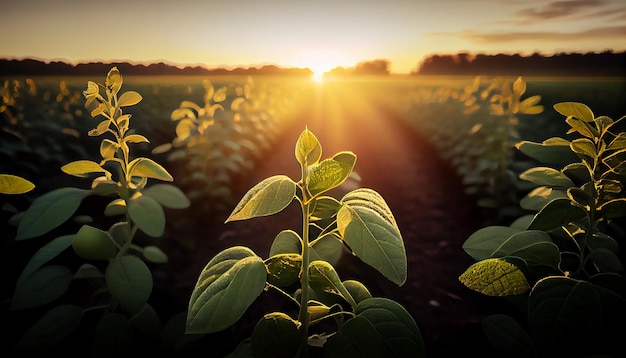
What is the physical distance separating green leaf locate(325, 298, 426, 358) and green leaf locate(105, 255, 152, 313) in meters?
0.74

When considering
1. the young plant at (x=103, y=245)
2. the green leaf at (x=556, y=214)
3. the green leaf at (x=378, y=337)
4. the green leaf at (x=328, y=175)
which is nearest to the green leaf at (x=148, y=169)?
the young plant at (x=103, y=245)

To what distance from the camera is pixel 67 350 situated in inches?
74.8

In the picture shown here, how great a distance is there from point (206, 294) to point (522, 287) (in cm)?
76

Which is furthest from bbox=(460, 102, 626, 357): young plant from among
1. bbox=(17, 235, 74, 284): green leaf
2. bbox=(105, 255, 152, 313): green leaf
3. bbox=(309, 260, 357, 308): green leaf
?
bbox=(17, 235, 74, 284): green leaf

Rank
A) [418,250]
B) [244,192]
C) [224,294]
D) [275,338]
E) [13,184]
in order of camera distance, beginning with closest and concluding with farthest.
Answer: [224,294] → [275,338] → [13,184] → [418,250] → [244,192]

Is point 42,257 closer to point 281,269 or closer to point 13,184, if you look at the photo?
point 13,184

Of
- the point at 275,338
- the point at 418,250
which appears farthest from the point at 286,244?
the point at 418,250

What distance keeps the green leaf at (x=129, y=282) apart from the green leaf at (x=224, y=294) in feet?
1.84

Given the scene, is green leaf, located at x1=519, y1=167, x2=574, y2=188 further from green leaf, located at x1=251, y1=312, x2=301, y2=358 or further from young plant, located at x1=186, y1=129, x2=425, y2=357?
green leaf, located at x1=251, y1=312, x2=301, y2=358

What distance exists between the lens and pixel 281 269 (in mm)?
1094

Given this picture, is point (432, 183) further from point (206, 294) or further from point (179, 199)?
point (206, 294)

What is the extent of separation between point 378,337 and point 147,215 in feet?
3.32

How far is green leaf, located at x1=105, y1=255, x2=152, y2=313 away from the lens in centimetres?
143

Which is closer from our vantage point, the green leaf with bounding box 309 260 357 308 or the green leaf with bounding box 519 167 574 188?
the green leaf with bounding box 309 260 357 308
